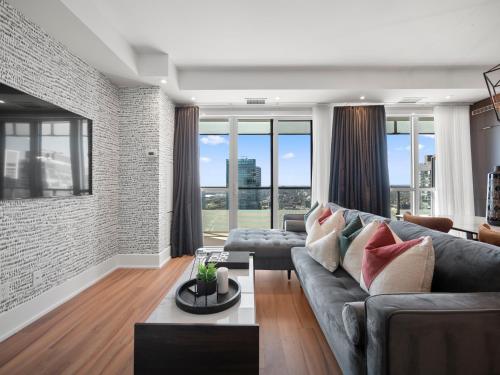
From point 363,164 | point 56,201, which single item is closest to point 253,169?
point 363,164

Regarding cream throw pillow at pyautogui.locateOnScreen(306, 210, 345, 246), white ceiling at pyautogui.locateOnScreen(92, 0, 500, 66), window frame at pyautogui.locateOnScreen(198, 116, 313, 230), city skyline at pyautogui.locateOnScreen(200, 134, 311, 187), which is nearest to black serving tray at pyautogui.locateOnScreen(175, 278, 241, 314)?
cream throw pillow at pyautogui.locateOnScreen(306, 210, 345, 246)

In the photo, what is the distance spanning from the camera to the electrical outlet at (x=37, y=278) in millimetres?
2166

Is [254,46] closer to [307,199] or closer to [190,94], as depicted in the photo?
Result: [190,94]

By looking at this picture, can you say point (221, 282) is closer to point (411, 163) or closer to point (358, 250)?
point (358, 250)

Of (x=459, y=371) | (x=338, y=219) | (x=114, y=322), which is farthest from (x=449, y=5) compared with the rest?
(x=114, y=322)

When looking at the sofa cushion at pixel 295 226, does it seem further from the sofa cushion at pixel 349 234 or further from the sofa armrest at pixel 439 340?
the sofa armrest at pixel 439 340

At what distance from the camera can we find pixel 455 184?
4.27m

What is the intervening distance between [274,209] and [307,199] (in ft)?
2.07

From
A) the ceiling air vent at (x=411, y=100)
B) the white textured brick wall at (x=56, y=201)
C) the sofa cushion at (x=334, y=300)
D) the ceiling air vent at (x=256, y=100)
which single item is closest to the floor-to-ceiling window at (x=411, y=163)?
the ceiling air vent at (x=411, y=100)

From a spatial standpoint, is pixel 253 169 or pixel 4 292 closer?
pixel 4 292

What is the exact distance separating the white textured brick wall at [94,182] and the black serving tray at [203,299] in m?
1.44

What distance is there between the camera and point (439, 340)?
93 cm

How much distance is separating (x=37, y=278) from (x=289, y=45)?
3469 millimetres

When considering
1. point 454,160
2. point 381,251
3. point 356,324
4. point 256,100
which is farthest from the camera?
point 454,160
